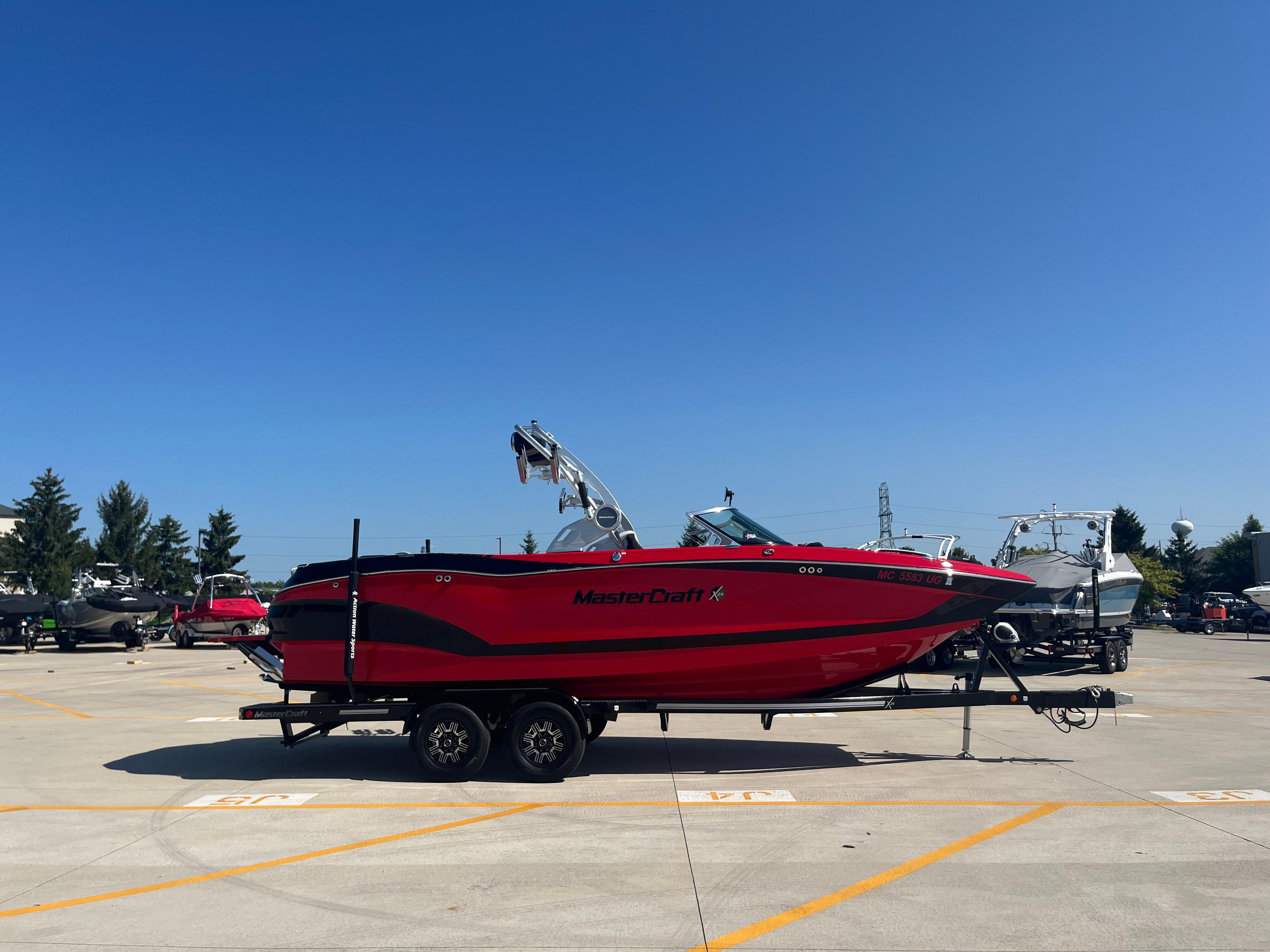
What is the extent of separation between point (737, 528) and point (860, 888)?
14.7 feet

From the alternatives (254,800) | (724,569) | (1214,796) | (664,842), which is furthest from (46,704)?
(1214,796)

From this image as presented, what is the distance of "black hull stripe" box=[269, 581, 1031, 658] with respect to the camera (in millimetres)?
8570

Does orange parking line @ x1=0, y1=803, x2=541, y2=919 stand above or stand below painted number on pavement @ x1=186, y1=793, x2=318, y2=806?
above

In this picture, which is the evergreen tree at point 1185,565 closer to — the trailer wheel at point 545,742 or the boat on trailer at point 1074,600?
the boat on trailer at point 1074,600

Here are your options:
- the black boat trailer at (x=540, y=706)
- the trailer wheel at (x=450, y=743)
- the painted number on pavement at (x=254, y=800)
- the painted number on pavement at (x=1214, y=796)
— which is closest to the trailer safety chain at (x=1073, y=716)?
the black boat trailer at (x=540, y=706)

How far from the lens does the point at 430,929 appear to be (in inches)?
183

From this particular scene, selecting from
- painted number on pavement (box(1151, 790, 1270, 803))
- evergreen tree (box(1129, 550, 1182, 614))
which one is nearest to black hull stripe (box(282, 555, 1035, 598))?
painted number on pavement (box(1151, 790, 1270, 803))

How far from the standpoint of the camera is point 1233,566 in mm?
63188

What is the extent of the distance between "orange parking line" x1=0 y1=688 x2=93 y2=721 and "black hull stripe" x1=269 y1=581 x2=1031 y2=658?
21.2 ft

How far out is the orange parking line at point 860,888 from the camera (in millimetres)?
4496

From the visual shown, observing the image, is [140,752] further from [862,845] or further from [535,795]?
[862,845]

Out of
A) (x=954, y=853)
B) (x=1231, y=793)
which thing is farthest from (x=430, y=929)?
(x=1231, y=793)

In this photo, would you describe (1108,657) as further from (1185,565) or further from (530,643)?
(1185,565)

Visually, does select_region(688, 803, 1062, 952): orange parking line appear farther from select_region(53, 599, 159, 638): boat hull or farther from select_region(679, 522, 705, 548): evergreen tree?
select_region(53, 599, 159, 638): boat hull
